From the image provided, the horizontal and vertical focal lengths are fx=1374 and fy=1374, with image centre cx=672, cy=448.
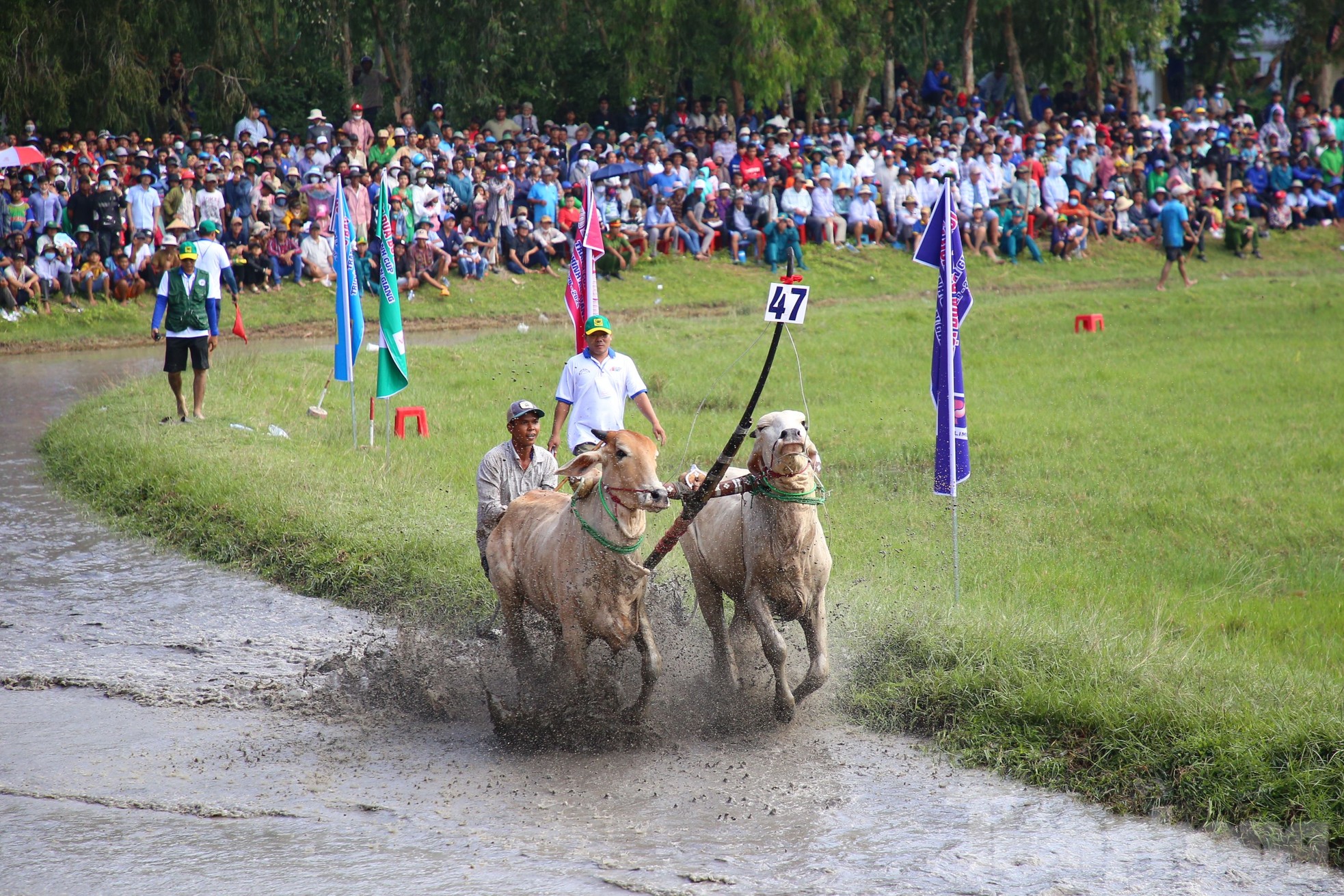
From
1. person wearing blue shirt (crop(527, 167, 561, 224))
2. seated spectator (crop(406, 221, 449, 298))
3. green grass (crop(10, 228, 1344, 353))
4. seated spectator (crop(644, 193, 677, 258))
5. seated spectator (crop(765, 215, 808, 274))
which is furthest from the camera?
seated spectator (crop(644, 193, 677, 258))

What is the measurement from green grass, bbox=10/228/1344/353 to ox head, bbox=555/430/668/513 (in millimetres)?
17886

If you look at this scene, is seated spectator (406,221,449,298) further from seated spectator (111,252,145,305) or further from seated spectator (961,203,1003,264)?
seated spectator (961,203,1003,264)

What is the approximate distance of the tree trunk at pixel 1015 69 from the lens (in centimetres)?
3691

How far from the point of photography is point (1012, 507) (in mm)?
12750

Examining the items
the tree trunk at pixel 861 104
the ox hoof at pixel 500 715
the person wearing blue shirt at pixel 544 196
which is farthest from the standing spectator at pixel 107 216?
the tree trunk at pixel 861 104

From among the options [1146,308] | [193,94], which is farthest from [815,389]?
[193,94]

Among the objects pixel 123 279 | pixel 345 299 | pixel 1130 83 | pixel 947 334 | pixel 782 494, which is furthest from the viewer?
pixel 1130 83

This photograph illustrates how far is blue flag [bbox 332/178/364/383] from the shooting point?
15.7 meters

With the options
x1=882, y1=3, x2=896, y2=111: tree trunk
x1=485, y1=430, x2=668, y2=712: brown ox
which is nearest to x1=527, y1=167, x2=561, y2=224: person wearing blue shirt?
x1=882, y1=3, x2=896, y2=111: tree trunk

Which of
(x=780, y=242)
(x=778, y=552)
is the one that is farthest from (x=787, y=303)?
(x=780, y=242)

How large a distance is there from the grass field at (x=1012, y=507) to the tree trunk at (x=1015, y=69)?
13.4 m

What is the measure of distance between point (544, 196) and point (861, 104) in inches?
475

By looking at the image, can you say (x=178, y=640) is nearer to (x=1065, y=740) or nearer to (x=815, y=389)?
(x=1065, y=740)

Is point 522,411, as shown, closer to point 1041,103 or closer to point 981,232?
point 981,232
